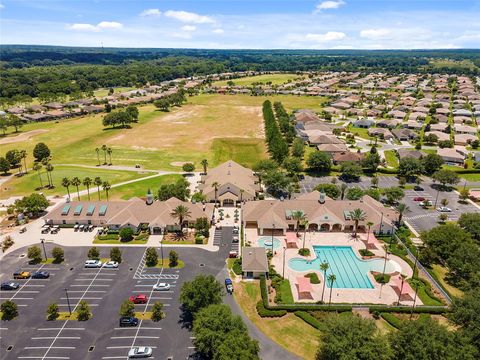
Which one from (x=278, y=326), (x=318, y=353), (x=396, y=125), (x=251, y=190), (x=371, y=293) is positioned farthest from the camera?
(x=396, y=125)

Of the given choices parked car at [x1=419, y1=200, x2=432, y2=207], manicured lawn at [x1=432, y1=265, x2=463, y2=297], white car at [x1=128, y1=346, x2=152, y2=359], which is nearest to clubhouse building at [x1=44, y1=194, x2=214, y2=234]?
white car at [x1=128, y1=346, x2=152, y2=359]

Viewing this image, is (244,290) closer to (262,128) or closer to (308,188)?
(308,188)

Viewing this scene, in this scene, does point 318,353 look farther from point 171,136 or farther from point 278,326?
point 171,136

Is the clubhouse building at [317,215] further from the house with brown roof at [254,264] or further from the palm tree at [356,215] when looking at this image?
the house with brown roof at [254,264]

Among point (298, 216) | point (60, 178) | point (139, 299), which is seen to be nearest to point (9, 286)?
point (139, 299)

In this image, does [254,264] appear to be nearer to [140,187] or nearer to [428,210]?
[428,210]

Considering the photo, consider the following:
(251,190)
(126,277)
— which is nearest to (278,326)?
(126,277)

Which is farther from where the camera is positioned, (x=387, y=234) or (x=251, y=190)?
(x=251, y=190)

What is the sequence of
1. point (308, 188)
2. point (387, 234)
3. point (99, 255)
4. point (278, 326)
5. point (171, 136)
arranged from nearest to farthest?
1. point (278, 326)
2. point (99, 255)
3. point (387, 234)
4. point (308, 188)
5. point (171, 136)
